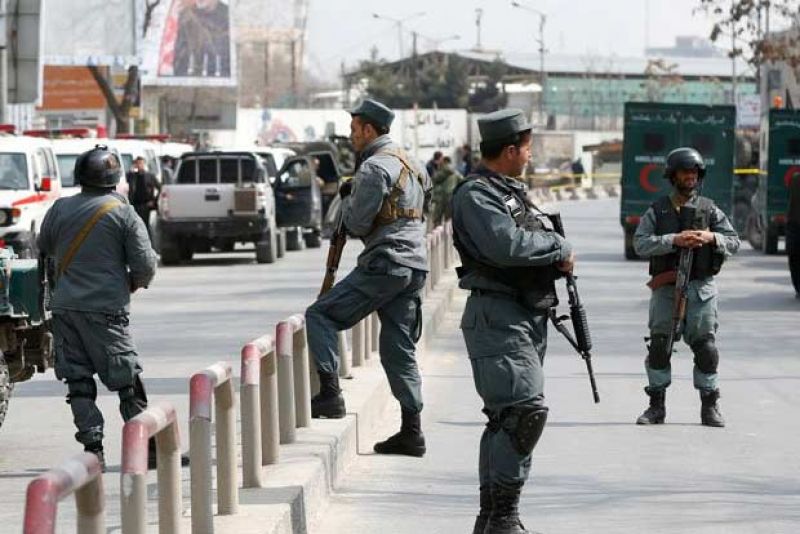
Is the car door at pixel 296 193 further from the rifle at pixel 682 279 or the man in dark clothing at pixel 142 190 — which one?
the rifle at pixel 682 279

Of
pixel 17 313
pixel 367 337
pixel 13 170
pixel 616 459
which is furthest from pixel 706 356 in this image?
pixel 13 170

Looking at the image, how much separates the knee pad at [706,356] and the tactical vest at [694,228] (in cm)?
41

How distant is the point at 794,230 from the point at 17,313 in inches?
571

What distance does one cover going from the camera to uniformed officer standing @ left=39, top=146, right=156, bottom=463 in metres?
10.2

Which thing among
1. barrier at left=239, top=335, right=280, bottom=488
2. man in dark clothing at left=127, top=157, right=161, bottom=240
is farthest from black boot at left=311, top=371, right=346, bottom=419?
man in dark clothing at left=127, top=157, right=161, bottom=240

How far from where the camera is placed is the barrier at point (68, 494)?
4922 mm

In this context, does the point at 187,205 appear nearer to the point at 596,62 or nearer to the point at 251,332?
the point at 251,332

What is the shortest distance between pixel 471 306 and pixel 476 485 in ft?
7.95

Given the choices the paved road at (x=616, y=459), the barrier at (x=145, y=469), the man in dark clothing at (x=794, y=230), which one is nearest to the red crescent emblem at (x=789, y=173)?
the man in dark clothing at (x=794, y=230)

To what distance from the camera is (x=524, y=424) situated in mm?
8016

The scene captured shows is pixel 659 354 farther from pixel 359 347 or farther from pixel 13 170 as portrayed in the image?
pixel 13 170

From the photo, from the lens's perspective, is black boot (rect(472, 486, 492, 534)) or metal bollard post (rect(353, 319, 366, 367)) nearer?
black boot (rect(472, 486, 492, 534))

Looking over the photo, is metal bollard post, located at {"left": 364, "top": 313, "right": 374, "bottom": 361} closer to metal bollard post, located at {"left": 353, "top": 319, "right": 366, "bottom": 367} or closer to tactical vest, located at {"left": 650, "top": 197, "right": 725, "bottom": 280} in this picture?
metal bollard post, located at {"left": 353, "top": 319, "right": 366, "bottom": 367}

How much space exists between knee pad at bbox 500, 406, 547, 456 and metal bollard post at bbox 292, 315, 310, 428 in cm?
291
